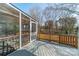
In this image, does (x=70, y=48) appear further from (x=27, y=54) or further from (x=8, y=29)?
(x=8, y=29)

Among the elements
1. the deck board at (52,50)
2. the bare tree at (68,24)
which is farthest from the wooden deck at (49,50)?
the bare tree at (68,24)

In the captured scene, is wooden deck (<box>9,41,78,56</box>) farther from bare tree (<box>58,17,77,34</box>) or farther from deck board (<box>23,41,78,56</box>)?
bare tree (<box>58,17,77,34</box>)

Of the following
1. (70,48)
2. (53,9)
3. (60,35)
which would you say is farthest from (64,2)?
(70,48)

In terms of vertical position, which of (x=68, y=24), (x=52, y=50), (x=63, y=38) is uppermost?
(x=68, y=24)

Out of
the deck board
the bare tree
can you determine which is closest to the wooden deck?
the deck board

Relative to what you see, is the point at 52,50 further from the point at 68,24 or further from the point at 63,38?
the point at 68,24

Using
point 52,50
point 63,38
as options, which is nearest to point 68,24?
point 63,38

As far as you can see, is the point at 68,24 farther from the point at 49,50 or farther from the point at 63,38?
the point at 49,50

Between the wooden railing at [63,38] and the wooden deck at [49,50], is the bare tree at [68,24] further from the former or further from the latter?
the wooden deck at [49,50]

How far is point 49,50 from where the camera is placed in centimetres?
432

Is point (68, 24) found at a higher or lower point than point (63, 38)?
higher

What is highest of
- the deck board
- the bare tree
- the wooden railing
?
the bare tree

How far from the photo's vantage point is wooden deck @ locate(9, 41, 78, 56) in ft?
14.1

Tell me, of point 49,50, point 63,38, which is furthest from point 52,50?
point 63,38
